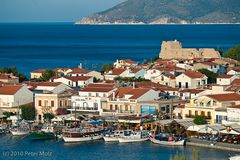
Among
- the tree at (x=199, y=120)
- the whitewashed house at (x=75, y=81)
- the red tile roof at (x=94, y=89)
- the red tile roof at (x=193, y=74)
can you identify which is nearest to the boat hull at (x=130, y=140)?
the tree at (x=199, y=120)

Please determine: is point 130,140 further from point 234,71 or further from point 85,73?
point 85,73

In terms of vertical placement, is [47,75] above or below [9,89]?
above

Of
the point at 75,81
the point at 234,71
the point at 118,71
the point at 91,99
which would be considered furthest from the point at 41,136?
the point at 234,71

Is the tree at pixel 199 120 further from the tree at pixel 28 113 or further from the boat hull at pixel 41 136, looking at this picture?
the tree at pixel 28 113

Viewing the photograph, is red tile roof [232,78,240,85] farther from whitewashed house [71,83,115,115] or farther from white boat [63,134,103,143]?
white boat [63,134,103,143]

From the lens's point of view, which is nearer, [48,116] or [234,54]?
[48,116]

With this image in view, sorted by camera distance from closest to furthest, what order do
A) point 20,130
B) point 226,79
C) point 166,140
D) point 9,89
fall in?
point 166,140 → point 20,130 → point 9,89 → point 226,79

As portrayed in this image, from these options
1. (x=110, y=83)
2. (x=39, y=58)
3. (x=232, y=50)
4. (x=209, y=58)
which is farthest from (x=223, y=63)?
(x=39, y=58)

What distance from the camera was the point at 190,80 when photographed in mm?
47781

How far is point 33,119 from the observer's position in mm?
41281

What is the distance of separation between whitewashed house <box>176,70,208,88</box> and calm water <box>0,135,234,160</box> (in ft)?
41.9

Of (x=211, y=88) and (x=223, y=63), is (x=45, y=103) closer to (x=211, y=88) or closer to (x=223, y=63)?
(x=211, y=88)

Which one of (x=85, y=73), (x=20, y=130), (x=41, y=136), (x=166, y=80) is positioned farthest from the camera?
(x=85, y=73)

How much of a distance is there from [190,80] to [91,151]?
1502 cm
